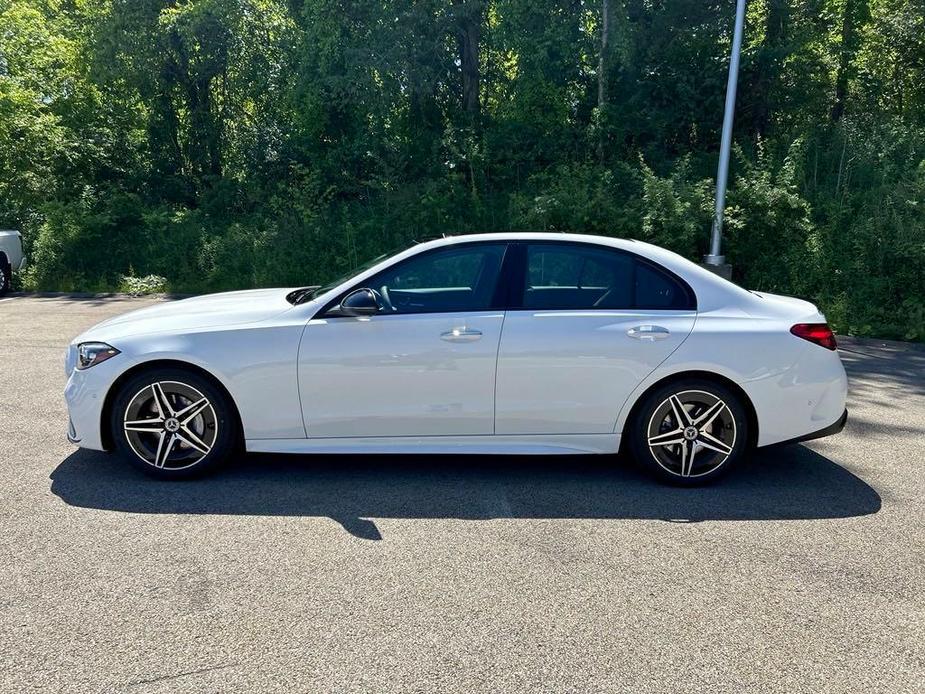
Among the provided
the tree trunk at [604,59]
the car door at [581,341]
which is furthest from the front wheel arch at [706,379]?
the tree trunk at [604,59]

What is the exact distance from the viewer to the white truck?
15.5 m

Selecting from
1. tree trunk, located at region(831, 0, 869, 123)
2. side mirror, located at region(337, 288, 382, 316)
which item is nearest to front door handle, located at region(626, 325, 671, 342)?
side mirror, located at region(337, 288, 382, 316)

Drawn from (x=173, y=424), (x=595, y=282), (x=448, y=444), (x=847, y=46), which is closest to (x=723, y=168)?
(x=595, y=282)

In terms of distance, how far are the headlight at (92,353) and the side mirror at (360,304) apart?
1.45 meters

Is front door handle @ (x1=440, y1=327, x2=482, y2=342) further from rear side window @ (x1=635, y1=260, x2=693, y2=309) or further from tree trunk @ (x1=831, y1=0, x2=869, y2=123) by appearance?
tree trunk @ (x1=831, y1=0, x2=869, y2=123)

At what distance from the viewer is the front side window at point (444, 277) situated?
4898 mm

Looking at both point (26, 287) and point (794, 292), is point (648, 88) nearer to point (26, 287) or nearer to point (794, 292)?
point (794, 292)

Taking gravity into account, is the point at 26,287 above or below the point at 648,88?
below

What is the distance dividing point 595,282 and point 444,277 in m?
0.99

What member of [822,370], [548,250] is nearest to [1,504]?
[548,250]

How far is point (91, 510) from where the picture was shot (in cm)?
436

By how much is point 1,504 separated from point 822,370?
504cm

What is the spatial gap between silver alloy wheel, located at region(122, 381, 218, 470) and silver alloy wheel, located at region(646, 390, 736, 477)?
9.23 feet

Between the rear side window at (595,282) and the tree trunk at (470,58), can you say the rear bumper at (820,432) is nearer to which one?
the rear side window at (595,282)
